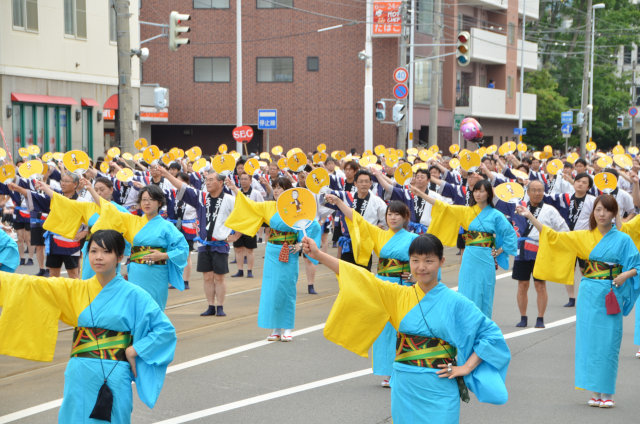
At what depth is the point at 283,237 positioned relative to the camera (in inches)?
398

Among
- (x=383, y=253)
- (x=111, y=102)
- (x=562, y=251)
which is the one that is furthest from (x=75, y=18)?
(x=562, y=251)

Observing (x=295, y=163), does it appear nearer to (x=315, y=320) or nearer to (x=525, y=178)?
(x=525, y=178)

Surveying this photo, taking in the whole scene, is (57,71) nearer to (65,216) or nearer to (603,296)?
(65,216)

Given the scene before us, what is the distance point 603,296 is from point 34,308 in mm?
4734

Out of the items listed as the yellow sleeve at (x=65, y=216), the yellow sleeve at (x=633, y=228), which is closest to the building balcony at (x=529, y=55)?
the yellow sleeve at (x=633, y=228)

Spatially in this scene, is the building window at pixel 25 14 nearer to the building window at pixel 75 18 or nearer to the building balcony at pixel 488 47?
the building window at pixel 75 18

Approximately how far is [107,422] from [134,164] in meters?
13.6

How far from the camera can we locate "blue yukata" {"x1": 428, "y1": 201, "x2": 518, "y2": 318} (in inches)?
392

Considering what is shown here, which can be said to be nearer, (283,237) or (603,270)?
(603,270)

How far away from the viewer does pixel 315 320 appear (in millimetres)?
11141

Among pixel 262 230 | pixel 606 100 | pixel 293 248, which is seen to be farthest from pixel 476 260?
pixel 606 100

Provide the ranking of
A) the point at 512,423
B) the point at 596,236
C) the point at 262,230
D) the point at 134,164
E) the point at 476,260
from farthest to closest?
1. the point at 262,230
2. the point at 134,164
3. the point at 476,260
4. the point at 596,236
5. the point at 512,423

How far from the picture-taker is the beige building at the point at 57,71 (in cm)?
2528

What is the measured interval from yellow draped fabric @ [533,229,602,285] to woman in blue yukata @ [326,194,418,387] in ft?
4.20
